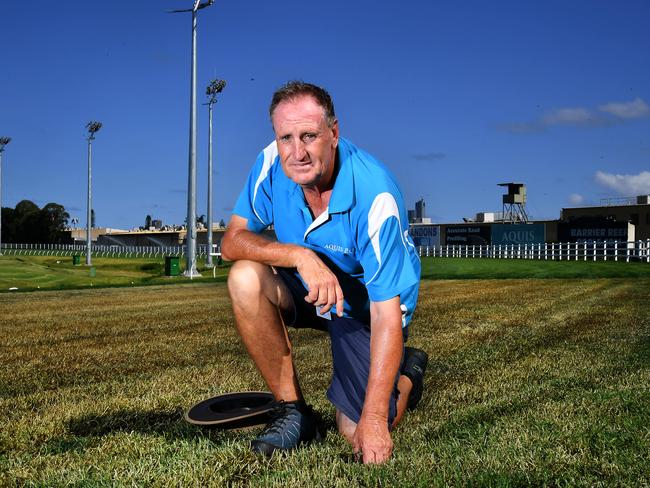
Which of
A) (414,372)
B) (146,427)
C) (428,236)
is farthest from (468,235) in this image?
(146,427)

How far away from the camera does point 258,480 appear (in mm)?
2879

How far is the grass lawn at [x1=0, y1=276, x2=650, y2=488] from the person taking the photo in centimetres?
301

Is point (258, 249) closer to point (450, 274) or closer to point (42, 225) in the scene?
point (450, 274)

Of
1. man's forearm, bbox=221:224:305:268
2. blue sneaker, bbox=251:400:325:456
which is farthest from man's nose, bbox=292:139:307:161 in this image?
blue sneaker, bbox=251:400:325:456

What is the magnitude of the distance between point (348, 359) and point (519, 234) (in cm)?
6206

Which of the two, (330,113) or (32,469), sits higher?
(330,113)

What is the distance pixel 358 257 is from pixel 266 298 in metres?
0.69

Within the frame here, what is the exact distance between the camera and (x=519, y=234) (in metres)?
63.1

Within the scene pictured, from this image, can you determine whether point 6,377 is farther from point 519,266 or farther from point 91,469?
point 519,266

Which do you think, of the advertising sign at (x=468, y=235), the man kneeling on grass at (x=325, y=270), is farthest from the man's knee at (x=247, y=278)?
the advertising sign at (x=468, y=235)

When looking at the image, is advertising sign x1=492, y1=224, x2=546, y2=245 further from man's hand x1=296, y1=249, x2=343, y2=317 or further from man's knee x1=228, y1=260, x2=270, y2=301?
man's hand x1=296, y1=249, x2=343, y2=317

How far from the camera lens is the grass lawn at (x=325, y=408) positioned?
3014mm

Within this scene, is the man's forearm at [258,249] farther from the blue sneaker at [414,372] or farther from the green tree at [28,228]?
the green tree at [28,228]

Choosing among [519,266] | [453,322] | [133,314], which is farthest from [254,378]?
[519,266]
